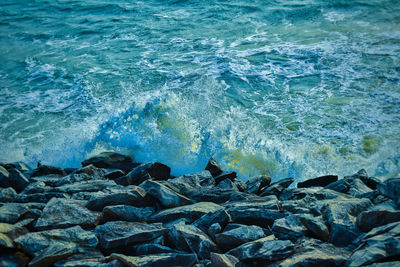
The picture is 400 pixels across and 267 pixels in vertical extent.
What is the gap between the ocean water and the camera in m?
5.18

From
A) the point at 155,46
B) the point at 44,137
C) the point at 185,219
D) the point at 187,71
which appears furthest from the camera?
the point at 155,46

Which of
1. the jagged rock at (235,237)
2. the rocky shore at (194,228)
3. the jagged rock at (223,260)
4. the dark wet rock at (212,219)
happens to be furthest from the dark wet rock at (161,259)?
the dark wet rock at (212,219)

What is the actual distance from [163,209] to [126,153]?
2.67 meters

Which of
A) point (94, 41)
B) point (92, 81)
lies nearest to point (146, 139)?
point (92, 81)

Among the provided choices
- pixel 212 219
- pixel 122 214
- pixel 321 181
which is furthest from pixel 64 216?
pixel 321 181

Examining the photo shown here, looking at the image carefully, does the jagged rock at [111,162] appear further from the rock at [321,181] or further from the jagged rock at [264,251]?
the jagged rock at [264,251]

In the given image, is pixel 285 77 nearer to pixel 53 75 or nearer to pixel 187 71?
pixel 187 71

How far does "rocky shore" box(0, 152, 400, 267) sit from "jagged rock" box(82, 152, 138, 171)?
53.6 inches

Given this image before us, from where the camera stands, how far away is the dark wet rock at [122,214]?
261cm

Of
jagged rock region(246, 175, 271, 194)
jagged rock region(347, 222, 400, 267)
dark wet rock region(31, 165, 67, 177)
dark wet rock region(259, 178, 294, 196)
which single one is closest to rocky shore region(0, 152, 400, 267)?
jagged rock region(347, 222, 400, 267)

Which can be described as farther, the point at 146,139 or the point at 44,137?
the point at 44,137

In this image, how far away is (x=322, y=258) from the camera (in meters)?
1.94

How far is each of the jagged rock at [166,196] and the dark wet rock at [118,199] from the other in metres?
0.08

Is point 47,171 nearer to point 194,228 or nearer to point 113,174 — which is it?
point 113,174
